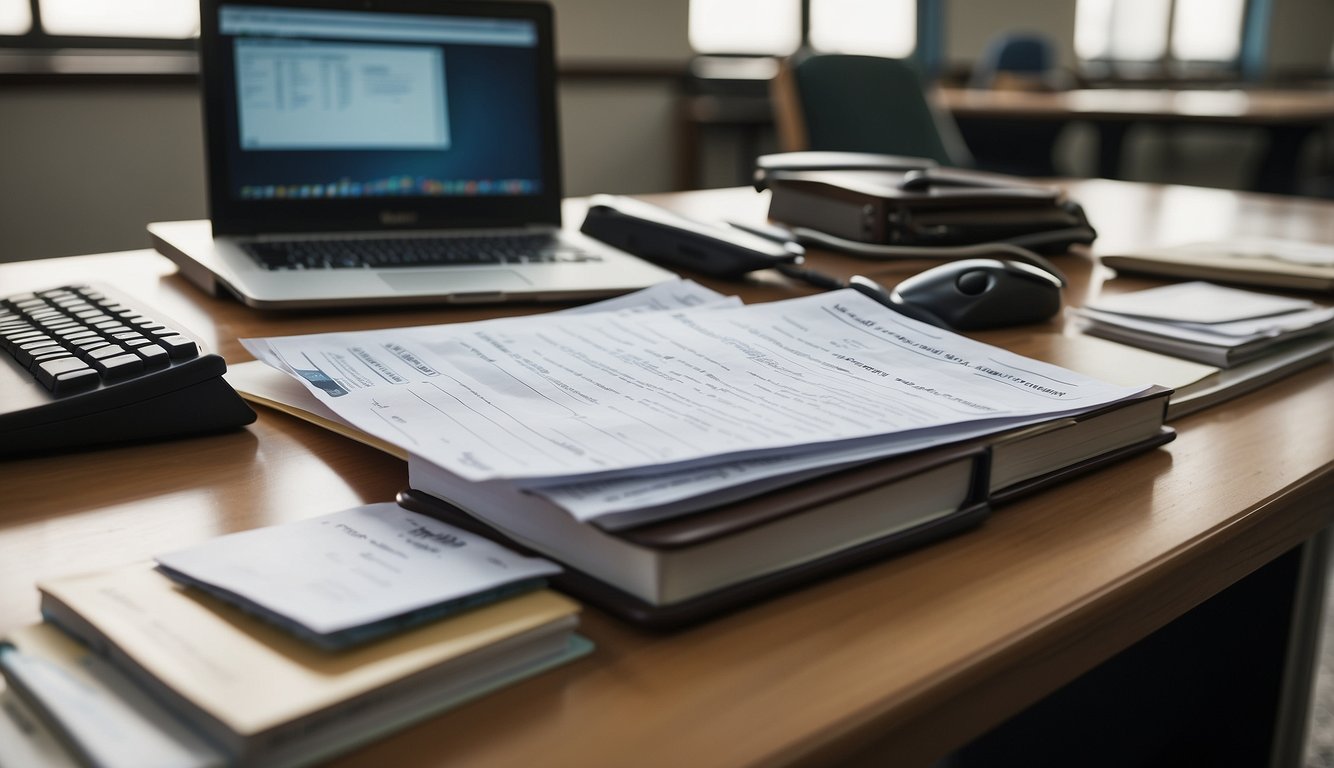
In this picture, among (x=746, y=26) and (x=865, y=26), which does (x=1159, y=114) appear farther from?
(x=865, y=26)

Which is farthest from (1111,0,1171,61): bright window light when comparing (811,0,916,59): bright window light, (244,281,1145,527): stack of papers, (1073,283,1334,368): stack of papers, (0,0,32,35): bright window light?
(244,281,1145,527): stack of papers

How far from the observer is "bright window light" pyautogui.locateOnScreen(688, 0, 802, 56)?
4969 millimetres

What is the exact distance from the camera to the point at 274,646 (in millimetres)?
320

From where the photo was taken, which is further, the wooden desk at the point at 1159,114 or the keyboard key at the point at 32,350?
the wooden desk at the point at 1159,114

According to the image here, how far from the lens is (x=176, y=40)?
3473 mm

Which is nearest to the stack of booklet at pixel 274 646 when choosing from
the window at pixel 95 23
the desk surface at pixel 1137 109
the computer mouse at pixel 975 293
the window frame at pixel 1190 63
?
the computer mouse at pixel 975 293

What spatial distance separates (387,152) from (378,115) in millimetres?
33

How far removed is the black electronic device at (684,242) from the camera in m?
0.93

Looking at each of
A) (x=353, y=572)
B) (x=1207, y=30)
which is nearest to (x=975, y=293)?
(x=353, y=572)

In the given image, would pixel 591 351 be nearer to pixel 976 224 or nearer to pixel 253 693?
pixel 253 693

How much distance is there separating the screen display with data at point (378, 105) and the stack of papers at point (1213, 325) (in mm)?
554

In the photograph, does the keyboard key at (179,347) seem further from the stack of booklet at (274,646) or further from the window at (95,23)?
the window at (95,23)

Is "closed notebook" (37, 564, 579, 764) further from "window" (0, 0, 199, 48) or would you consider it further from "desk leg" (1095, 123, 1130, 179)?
"desk leg" (1095, 123, 1130, 179)

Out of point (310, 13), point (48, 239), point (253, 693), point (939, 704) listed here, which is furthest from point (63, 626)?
point (48, 239)
